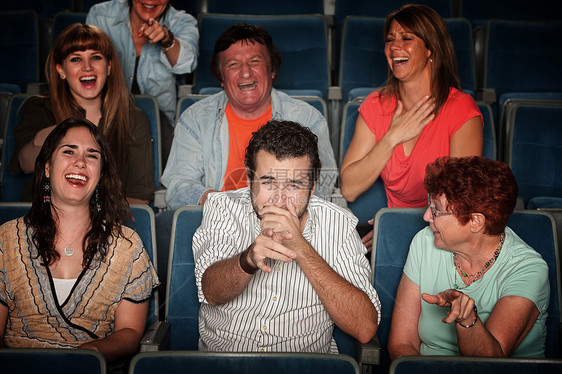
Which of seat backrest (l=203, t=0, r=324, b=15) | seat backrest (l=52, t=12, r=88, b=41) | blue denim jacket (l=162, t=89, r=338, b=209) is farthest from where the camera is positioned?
seat backrest (l=203, t=0, r=324, b=15)

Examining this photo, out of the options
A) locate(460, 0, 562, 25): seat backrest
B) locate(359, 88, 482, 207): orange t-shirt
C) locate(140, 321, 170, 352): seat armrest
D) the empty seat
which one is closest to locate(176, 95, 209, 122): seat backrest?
locate(359, 88, 482, 207): orange t-shirt

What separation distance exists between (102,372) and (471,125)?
1.23m

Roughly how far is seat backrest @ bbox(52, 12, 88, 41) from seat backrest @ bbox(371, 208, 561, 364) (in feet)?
6.07

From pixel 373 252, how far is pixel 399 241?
69 mm

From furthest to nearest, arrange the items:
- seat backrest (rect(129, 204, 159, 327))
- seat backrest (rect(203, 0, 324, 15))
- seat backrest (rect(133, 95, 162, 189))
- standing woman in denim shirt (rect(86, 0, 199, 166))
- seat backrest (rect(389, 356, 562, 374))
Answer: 1. seat backrest (rect(203, 0, 324, 15))
2. standing woman in denim shirt (rect(86, 0, 199, 166))
3. seat backrest (rect(133, 95, 162, 189))
4. seat backrest (rect(129, 204, 159, 327))
5. seat backrest (rect(389, 356, 562, 374))

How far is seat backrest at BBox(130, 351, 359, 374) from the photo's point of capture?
0.92 meters

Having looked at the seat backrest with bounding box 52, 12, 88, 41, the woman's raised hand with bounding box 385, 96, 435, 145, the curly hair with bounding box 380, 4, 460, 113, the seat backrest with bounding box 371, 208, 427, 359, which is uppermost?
the seat backrest with bounding box 52, 12, 88, 41

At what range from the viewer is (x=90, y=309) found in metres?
1.26

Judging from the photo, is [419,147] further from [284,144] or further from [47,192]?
[47,192]

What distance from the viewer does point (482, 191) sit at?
1.17m

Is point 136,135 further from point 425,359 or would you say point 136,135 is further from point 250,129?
point 425,359

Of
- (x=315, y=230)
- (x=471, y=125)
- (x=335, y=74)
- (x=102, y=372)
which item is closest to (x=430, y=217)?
(x=315, y=230)

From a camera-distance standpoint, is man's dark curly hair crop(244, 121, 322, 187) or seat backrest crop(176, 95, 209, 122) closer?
man's dark curly hair crop(244, 121, 322, 187)

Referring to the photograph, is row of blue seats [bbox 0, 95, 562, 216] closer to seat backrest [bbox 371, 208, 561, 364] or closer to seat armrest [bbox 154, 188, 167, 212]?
seat armrest [bbox 154, 188, 167, 212]
